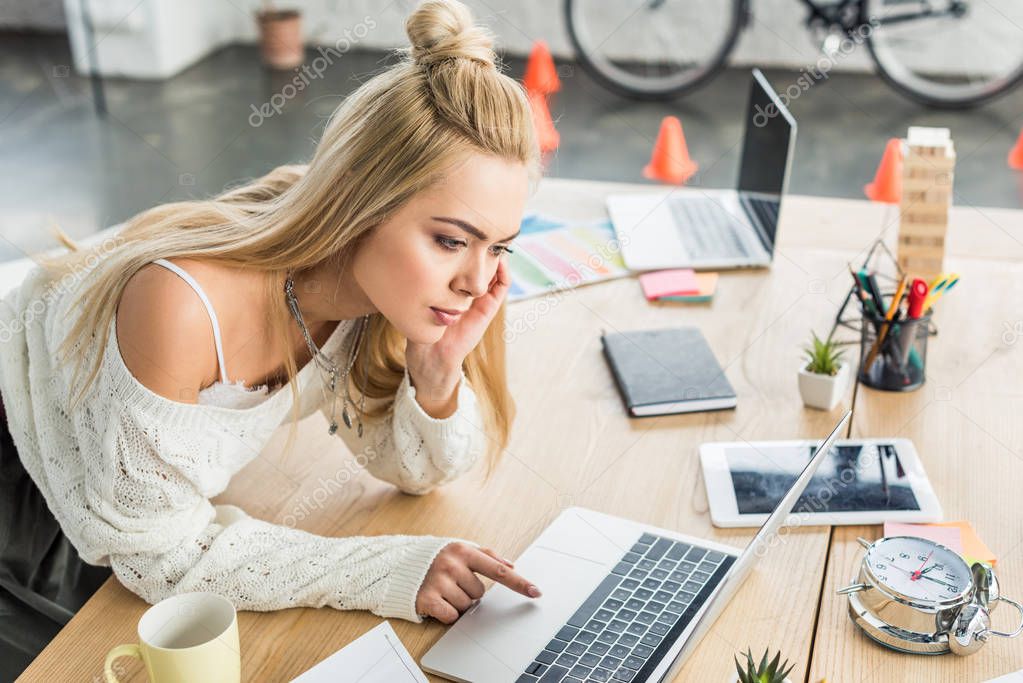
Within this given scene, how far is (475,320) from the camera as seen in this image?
1.49m

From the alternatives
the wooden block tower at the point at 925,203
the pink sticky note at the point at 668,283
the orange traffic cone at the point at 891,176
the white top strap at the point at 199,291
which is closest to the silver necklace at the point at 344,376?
the white top strap at the point at 199,291

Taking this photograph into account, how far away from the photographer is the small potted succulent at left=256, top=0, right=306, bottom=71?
5.06 meters

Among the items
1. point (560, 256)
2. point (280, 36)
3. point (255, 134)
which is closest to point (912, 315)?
point (560, 256)

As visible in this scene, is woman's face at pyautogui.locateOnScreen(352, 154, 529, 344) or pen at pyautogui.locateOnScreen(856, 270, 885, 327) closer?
woman's face at pyautogui.locateOnScreen(352, 154, 529, 344)

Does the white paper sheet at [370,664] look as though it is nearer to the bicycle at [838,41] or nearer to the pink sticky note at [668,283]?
the pink sticky note at [668,283]

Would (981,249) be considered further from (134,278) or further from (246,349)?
(134,278)

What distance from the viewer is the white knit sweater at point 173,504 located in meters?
1.25

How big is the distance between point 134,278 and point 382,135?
1.12ft

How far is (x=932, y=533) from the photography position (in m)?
1.33

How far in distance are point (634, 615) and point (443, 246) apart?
0.47 meters

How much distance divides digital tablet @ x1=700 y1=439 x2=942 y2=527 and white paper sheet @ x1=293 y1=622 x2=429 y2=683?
0.44 meters

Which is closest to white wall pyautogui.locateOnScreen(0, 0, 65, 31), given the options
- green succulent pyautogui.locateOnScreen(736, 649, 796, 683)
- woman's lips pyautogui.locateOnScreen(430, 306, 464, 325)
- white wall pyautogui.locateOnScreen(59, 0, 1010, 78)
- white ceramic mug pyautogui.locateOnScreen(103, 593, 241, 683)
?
white wall pyautogui.locateOnScreen(59, 0, 1010, 78)

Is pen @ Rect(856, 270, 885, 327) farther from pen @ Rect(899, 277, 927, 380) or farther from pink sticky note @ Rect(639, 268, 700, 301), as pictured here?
pink sticky note @ Rect(639, 268, 700, 301)

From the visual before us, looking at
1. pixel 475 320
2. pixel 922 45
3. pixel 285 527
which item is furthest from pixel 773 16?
pixel 285 527
